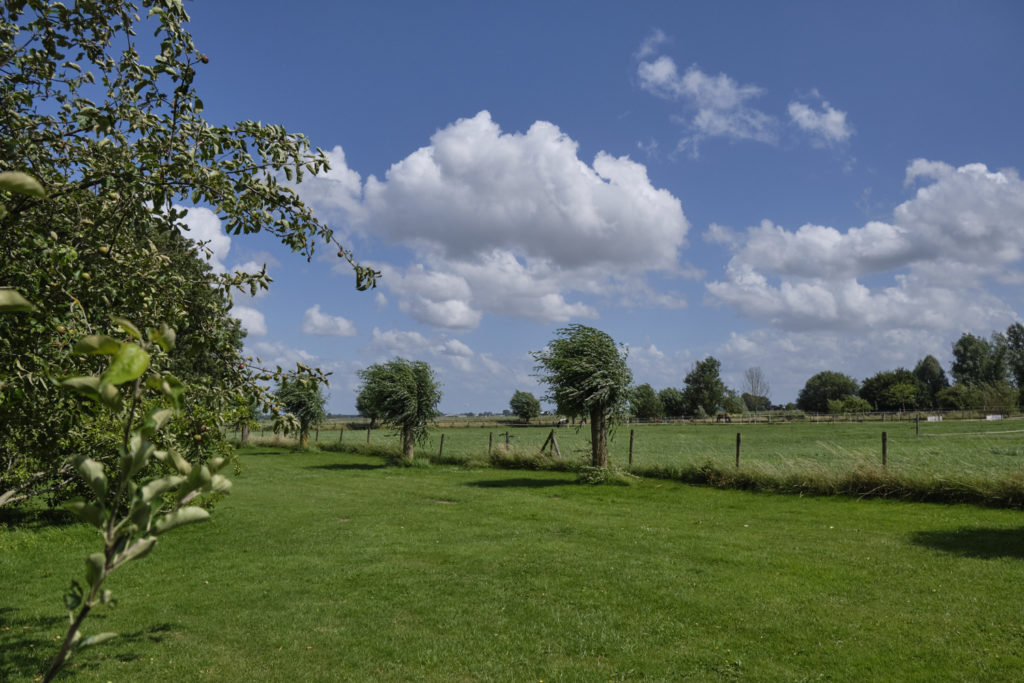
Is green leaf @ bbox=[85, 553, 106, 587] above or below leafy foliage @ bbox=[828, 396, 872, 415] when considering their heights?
above

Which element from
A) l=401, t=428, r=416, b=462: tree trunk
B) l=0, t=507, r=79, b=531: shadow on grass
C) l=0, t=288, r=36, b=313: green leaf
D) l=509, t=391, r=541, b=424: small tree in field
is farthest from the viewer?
l=509, t=391, r=541, b=424: small tree in field

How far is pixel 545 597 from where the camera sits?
7801mm

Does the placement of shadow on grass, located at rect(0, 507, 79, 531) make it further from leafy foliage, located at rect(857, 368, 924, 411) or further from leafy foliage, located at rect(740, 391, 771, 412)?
leafy foliage, located at rect(740, 391, 771, 412)

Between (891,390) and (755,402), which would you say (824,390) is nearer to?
(891,390)

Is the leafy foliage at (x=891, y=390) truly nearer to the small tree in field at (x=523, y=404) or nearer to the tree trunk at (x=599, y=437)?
the small tree in field at (x=523, y=404)

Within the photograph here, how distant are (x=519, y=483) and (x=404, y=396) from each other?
909 cm

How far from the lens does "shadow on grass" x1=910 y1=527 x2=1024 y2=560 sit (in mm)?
9680

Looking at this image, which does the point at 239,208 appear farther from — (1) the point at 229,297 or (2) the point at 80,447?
(2) the point at 80,447

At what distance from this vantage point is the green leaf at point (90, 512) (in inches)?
43.2


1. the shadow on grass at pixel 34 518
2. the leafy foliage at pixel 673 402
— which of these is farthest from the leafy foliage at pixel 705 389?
the shadow on grass at pixel 34 518

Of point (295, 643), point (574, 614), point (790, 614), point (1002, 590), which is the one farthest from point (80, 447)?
point (1002, 590)

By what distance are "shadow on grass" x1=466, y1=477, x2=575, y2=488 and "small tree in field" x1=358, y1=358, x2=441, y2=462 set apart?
25.8ft

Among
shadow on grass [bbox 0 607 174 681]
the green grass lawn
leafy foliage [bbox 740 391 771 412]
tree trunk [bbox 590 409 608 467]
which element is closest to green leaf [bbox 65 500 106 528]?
the green grass lawn

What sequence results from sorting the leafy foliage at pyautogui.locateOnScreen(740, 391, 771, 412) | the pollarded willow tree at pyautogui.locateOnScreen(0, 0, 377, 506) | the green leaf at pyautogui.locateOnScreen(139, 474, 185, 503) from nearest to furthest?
1. the green leaf at pyautogui.locateOnScreen(139, 474, 185, 503)
2. the pollarded willow tree at pyautogui.locateOnScreen(0, 0, 377, 506)
3. the leafy foliage at pyautogui.locateOnScreen(740, 391, 771, 412)
